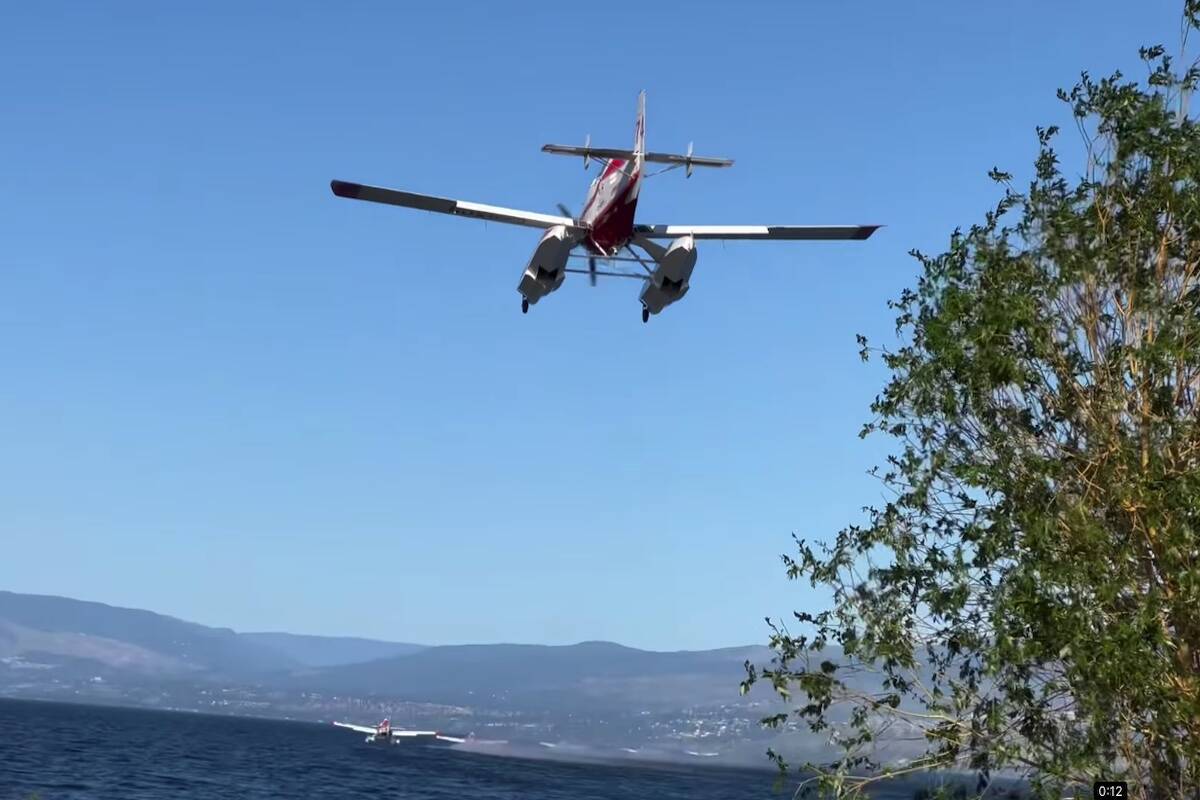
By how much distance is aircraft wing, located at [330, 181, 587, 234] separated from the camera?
3438 cm

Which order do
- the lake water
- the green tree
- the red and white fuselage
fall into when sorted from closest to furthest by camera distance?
the green tree < the red and white fuselage < the lake water

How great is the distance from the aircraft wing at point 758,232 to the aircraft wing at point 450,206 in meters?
2.07

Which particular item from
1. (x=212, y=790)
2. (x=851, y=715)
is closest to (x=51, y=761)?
(x=212, y=790)

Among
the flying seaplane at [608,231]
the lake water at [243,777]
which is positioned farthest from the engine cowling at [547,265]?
the lake water at [243,777]

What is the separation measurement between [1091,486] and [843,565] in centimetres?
543

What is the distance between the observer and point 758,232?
36656mm

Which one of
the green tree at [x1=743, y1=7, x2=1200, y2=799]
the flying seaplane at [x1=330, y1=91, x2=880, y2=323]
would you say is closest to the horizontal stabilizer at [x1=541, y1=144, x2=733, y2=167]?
the flying seaplane at [x1=330, y1=91, x2=880, y2=323]

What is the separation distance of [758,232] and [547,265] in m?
6.76

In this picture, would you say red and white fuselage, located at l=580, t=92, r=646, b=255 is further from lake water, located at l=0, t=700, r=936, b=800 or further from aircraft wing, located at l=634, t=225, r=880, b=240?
lake water, located at l=0, t=700, r=936, b=800

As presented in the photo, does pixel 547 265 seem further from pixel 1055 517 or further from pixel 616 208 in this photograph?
pixel 1055 517

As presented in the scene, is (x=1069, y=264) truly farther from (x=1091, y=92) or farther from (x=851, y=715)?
(x=851, y=715)

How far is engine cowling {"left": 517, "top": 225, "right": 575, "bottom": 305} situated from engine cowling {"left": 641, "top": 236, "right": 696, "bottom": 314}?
246 centimetres

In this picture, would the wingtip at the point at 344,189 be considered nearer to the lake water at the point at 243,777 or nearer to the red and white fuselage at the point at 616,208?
the red and white fuselage at the point at 616,208

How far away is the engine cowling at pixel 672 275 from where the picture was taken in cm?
3300
